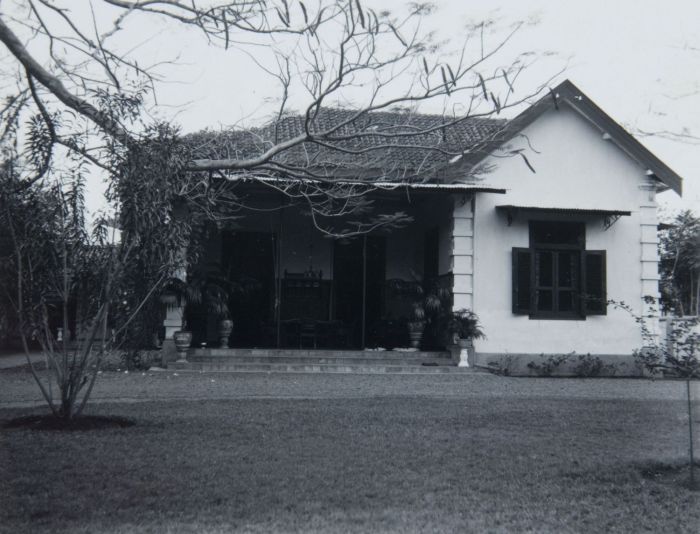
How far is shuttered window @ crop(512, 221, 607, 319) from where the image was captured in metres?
14.3

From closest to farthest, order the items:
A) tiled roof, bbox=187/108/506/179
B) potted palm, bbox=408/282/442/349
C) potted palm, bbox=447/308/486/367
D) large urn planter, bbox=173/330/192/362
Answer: tiled roof, bbox=187/108/506/179, large urn planter, bbox=173/330/192/362, potted palm, bbox=447/308/486/367, potted palm, bbox=408/282/442/349

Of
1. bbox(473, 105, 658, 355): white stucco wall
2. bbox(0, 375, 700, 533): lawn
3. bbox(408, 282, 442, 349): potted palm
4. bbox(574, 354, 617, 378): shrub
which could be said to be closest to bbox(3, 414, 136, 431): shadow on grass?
bbox(0, 375, 700, 533): lawn

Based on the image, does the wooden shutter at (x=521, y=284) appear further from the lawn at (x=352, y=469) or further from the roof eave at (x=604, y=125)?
the lawn at (x=352, y=469)

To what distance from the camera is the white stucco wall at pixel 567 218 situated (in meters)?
14.4

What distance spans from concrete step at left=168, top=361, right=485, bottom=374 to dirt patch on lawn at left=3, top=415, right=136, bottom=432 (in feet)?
17.3

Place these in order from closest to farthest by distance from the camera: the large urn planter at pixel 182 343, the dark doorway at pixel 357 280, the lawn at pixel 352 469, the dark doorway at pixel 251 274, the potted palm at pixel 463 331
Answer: the lawn at pixel 352 469
the large urn planter at pixel 182 343
the potted palm at pixel 463 331
the dark doorway at pixel 251 274
the dark doorway at pixel 357 280

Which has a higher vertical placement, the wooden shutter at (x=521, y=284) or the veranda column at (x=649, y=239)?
the veranda column at (x=649, y=239)

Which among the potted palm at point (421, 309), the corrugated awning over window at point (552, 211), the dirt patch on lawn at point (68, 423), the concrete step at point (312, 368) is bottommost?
the dirt patch on lawn at point (68, 423)

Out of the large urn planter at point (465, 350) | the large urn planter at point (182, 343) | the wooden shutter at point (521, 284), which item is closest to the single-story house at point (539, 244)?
the wooden shutter at point (521, 284)

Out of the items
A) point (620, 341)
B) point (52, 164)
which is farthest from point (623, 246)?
point (52, 164)

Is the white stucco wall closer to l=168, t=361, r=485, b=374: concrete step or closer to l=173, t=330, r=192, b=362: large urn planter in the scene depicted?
l=168, t=361, r=485, b=374: concrete step

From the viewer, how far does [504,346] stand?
1430 centimetres

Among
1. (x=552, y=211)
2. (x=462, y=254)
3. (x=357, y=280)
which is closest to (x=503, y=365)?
(x=462, y=254)

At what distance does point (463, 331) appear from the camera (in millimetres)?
13742
